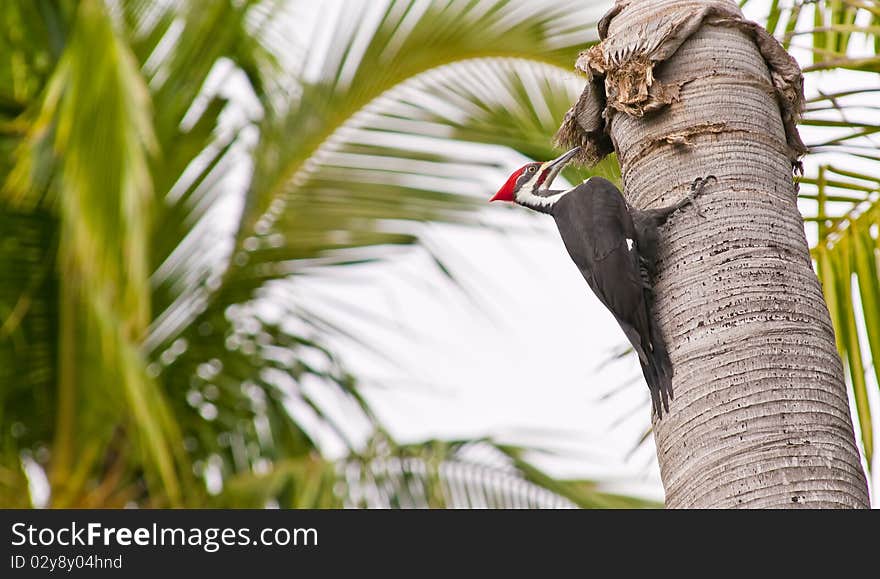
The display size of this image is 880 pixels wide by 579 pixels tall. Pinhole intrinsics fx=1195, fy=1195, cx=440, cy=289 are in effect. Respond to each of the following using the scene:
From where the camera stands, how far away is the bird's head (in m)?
3.98

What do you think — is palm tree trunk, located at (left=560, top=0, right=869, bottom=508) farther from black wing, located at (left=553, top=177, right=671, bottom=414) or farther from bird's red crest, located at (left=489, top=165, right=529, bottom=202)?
bird's red crest, located at (left=489, top=165, right=529, bottom=202)

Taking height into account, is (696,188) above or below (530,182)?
below

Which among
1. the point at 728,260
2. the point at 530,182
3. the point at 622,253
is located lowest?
the point at 728,260

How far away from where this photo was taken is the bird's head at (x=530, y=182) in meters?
3.98

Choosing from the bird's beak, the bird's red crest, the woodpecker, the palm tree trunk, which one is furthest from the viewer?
the bird's red crest

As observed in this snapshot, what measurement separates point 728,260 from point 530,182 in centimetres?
156

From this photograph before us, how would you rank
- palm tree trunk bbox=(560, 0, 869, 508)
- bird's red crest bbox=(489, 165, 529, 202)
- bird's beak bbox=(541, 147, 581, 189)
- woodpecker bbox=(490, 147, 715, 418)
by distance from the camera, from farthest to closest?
bird's red crest bbox=(489, 165, 529, 202) → bird's beak bbox=(541, 147, 581, 189) → woodpecker bbox=(490, 147, 715, 418) → palm tree trunk bbox=(560, 0, 869, 508)

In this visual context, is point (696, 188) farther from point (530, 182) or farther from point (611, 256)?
point (530, 182)

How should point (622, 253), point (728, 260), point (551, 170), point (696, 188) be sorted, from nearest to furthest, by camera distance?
1. point (728, 260)
2. point (696, 188)
3. point (622, 253)
4. point (551, 170)

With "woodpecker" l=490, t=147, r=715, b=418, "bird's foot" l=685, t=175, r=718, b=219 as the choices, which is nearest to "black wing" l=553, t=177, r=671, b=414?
"woodpecker" l=490, t=147, r=715, b=418

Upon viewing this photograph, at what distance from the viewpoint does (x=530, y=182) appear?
407cm

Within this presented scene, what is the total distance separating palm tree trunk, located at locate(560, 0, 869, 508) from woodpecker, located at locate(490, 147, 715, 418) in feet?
0.14

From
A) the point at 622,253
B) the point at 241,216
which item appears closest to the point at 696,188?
the point at 622,253
